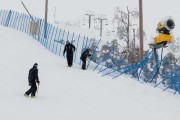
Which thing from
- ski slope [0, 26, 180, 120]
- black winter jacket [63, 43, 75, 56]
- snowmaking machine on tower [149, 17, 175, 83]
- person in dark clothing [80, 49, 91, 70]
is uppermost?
snowmaking machine on tower [149, 17, 175, 83]

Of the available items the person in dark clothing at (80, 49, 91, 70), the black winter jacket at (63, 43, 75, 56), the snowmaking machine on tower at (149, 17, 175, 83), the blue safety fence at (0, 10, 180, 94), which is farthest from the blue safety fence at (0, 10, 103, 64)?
the snowmaking machine on tower at (149, 17, 175, 83)

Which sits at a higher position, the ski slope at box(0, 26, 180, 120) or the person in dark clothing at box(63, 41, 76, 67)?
the person in dark clothing at box(63, 41, 76, 67)

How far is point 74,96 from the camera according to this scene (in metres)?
13.5

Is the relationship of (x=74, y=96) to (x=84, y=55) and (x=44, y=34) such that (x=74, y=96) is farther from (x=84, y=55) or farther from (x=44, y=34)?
(x=44, y=34)

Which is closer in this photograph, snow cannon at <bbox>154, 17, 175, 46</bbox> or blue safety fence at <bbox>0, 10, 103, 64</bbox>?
snow cannon at <bbox>154, 17, 175, 46</bbox>

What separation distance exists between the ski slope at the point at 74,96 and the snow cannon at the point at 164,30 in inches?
88.9

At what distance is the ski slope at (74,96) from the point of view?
10836mm

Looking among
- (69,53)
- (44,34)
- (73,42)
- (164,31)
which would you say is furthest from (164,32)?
(44,34)

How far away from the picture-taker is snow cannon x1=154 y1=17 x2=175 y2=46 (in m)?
15.9

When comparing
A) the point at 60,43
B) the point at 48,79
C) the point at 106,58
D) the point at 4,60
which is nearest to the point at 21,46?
the point at 60,43

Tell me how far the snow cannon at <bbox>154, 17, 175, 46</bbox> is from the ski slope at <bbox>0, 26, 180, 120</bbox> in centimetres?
226

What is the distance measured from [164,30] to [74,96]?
5.55 m

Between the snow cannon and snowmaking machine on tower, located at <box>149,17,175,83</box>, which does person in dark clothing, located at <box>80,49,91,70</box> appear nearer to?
snowmaking machine on tower, located at <box>149,17,175,83</box>

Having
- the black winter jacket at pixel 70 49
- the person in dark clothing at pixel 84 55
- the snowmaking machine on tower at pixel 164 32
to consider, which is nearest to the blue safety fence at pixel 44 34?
the black winter jacket at pixel 70 49
